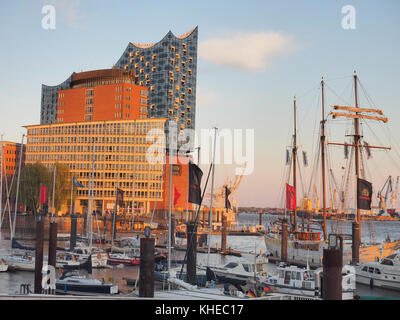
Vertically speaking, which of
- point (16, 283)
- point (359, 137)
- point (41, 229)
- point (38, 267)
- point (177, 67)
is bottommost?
point (16, 283)

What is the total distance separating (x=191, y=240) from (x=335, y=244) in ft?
65.9

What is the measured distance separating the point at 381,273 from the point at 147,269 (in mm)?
27175

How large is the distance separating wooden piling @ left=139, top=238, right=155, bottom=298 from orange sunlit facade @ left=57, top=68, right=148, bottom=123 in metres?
125

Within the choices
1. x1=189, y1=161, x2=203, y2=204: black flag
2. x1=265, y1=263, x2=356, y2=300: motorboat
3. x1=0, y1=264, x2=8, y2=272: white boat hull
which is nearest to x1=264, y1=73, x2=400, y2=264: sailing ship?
x1=265, y1=263, x2=356, y2=300: motorboat

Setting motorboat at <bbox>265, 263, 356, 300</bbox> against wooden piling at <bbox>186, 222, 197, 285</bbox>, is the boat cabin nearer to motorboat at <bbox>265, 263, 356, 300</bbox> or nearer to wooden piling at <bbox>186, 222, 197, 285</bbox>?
motorboat at <bbox>265, 263, 356, 300</bbox>

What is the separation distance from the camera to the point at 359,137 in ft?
179

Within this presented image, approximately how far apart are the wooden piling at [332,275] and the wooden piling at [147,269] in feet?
29.4

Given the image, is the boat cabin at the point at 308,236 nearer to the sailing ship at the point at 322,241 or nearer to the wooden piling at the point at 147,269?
the sailing ship at the point at 322,241

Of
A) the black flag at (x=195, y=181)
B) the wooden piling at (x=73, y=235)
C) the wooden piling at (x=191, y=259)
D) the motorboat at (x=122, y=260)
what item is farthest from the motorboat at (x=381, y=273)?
the wooden piling at (x=73, y=235)

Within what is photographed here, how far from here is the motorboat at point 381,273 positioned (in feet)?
134

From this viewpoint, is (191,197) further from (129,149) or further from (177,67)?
(177,67)

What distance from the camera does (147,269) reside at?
22203 millimetres
